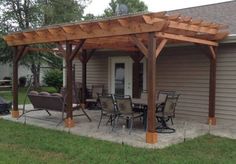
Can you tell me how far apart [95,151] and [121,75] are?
662 cm

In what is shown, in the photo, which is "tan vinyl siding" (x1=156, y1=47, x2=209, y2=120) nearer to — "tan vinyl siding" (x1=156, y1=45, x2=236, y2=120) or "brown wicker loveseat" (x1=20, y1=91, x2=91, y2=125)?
"tan vinyl siding" (x1=156, y1=45, x2=236, y2=120)

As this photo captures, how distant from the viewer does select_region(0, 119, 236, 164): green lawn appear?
5484 millimetres

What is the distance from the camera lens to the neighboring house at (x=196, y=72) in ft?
30.1

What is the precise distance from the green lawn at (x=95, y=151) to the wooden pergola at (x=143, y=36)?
0.80 meters

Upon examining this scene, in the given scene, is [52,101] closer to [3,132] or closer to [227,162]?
[3,132]

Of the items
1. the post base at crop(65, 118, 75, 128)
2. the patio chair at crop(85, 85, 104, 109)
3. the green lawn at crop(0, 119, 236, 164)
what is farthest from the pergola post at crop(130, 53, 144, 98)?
the green lawn at crop(0, 119, 236, 164)

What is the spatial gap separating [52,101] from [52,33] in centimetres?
177

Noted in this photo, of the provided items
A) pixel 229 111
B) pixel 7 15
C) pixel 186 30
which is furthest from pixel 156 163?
pixel 7 15

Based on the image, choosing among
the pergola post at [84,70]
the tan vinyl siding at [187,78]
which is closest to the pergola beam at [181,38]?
the tan vinyl siding at [187,78]

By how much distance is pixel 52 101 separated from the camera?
28.8ft

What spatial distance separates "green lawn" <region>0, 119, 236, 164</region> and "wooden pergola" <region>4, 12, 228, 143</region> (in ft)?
2.64

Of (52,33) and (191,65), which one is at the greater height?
(52,33)

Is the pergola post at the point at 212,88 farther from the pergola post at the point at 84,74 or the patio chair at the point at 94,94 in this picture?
the pergola post at the point at 84,74

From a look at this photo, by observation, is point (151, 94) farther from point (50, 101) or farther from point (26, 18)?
point (26, 18)
